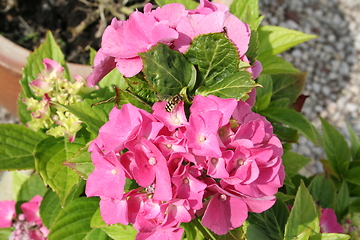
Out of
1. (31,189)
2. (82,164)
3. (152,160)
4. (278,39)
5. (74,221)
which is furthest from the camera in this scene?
(31,189)

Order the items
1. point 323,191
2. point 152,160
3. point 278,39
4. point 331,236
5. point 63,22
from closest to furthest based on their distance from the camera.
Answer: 1. point 152,160
2. point 331,236
3. point 278,39
4. point 323,191
5. point 63,22

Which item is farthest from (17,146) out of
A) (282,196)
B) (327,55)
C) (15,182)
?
(327,55)

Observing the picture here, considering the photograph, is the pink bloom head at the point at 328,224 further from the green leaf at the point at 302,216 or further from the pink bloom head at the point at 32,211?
the pink bloom head at the point at 32,211

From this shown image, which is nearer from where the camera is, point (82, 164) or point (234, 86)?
point (234, 86)

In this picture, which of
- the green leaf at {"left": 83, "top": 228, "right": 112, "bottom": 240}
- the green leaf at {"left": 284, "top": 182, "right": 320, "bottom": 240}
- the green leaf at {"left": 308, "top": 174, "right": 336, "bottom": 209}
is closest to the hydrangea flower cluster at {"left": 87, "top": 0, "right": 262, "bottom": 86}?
the green leaf at {"left": 284, "top": 182, "right": 320, "bottom": 240}

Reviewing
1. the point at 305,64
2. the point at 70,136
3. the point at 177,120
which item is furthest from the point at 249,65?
the point at 305,64

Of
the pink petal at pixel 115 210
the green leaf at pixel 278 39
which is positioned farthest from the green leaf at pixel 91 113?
the green leaf at pixel 278 39

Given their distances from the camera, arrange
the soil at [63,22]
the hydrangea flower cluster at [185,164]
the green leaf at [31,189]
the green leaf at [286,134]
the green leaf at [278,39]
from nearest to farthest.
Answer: the hydrangea flower cluster at [185,164] < the green leaf at [286,134] < the green leaf at [278,39] < the green leaf at [31,189] < the soil at [63,22]

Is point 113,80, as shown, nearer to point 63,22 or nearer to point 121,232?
point 121,232
